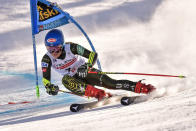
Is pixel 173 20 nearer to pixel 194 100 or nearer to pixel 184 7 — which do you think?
pixel 184 7

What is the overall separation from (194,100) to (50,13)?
340cm

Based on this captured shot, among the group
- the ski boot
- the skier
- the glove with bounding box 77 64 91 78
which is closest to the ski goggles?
the skier

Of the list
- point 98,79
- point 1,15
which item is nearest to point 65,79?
point 98,79

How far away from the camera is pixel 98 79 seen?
16.5ft

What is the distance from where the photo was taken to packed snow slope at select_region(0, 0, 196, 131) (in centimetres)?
299

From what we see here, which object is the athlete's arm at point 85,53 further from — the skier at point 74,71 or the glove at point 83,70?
the glove at point 83,70

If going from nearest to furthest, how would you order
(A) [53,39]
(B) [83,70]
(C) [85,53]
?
(A) [53,39] → (B) [83,70] → (C) [85,53]

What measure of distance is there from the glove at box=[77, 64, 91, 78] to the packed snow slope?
57 centimetres

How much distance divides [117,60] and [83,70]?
399 centimetres

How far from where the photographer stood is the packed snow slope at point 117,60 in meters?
2.99

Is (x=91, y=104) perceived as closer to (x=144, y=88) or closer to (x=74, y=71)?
(x=74, y=71)

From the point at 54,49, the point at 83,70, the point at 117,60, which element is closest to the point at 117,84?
the point at 83,70

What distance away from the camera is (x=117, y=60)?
345 inches

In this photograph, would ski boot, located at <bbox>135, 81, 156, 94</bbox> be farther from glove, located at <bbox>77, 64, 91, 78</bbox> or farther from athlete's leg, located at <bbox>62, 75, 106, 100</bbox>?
glove, located at <bbox>77, 64, 91, 78</bbox>
